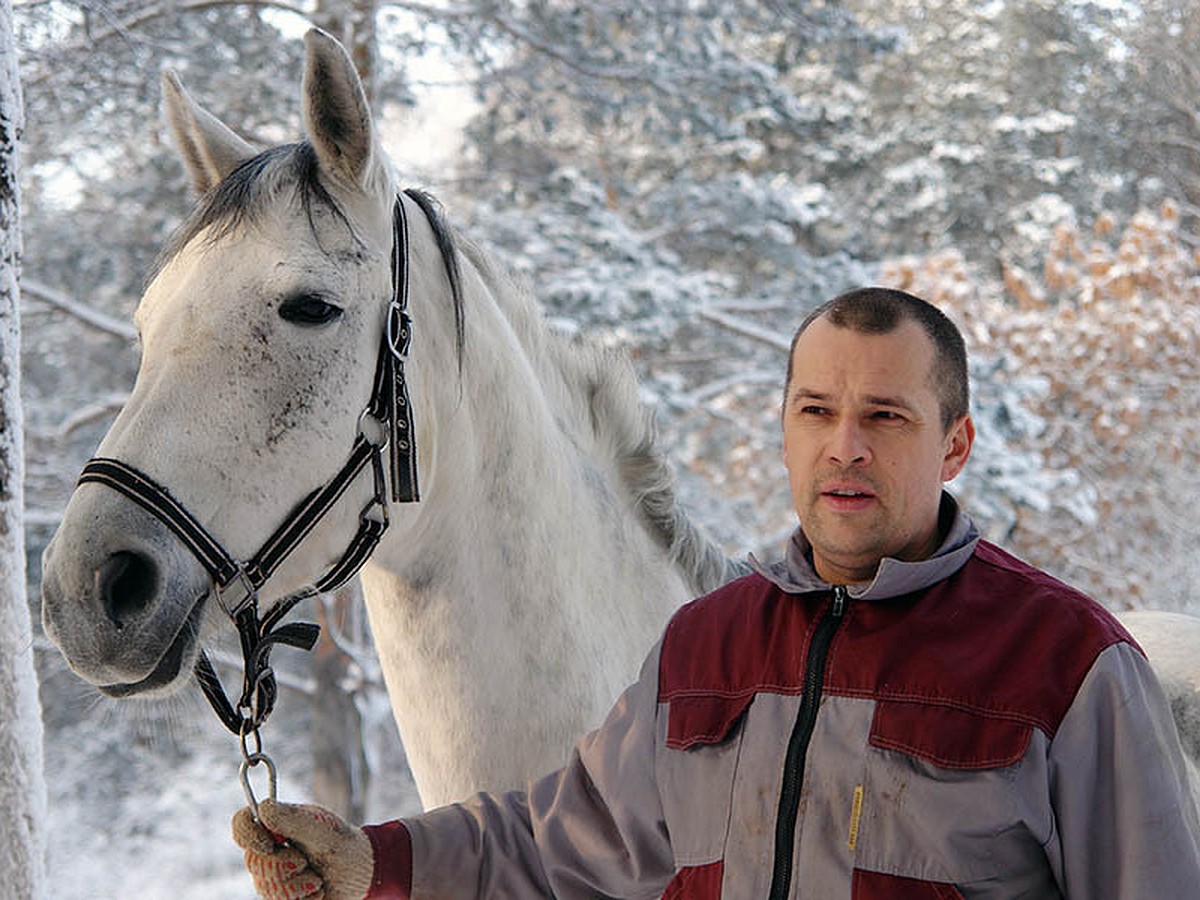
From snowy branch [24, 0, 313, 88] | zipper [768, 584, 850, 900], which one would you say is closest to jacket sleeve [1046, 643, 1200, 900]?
zipper [768, 584, 850, 900]

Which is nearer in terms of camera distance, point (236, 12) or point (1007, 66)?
point (236, 12)

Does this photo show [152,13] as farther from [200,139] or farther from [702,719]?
[702,719]

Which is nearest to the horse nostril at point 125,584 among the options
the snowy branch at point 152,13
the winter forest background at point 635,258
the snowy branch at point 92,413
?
the winter forest background at point 635,258

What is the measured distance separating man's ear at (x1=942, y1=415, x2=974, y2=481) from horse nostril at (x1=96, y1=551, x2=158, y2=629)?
1.11 metres

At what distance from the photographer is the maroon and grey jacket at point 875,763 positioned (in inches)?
52.7

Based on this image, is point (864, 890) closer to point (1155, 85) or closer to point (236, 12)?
point (236, 12)

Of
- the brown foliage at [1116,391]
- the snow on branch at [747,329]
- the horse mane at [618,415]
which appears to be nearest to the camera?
the horse mane at [618,415]

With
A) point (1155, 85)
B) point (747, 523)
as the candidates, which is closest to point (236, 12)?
point (747, 523)

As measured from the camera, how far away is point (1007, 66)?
19.4 metres

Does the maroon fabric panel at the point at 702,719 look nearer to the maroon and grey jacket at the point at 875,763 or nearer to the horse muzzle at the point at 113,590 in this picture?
the maroon and grey jacket at the point at 875,763

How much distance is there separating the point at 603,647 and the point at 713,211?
8263 mm

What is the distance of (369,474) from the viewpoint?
1.83 m

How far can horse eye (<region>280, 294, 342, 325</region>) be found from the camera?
1.73m

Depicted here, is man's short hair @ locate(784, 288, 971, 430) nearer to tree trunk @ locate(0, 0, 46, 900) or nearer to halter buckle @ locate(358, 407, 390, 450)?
halter buckle @ locate(358, 407, 390, 450)
